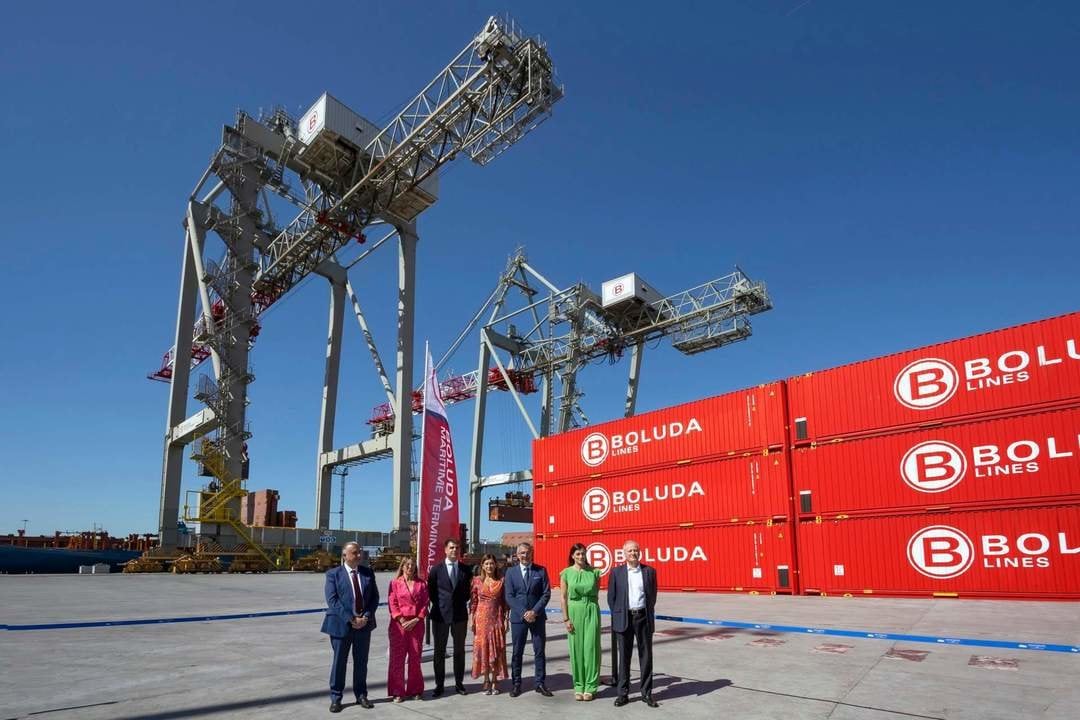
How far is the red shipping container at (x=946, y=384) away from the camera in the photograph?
47.4 ft

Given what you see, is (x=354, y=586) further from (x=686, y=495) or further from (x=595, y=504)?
(x=595, y=504)

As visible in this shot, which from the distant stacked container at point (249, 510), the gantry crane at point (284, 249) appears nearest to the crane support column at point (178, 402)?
the gantry crane at point (284, 249)

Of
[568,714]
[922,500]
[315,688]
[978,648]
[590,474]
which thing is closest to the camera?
[568,714]

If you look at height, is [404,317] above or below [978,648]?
above

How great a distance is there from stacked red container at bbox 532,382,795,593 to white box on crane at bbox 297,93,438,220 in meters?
17.3

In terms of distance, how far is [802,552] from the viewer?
698 inches

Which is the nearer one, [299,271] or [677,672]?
[677,672]

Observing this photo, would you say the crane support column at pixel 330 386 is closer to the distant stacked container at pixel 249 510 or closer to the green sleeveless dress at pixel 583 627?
the distant stacked container at pixel 249 510

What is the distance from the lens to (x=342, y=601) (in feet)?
22.6

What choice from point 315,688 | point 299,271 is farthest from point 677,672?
point 299,271

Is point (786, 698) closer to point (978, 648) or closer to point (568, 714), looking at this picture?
point (568, 714)

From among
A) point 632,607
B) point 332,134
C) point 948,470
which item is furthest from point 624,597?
point 332,134

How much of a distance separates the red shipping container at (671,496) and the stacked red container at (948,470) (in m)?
0.87

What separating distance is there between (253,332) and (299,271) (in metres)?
5.57
